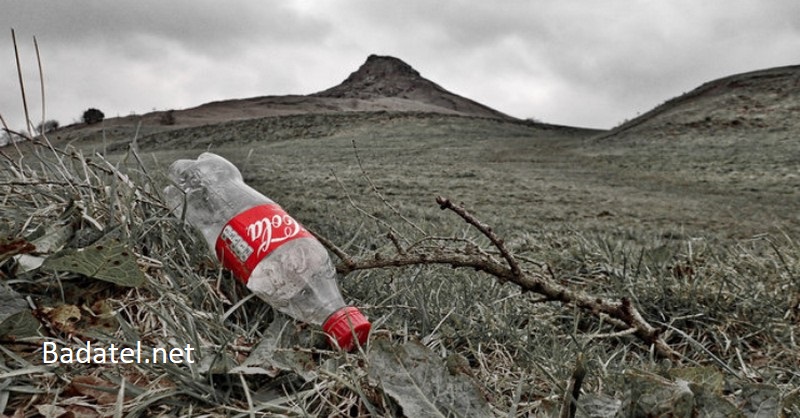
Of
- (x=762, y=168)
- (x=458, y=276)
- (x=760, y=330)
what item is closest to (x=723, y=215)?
(x=760, y=330)

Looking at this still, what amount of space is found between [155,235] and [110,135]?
15209 mm

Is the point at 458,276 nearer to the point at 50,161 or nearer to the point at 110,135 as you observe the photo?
the point at 50,161

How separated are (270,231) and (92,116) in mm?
23973

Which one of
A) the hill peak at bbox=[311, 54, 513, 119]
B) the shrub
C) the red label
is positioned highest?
the hill peak at bbox=[311, 54, 513, 119]

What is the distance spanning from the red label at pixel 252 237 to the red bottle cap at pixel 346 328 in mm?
246

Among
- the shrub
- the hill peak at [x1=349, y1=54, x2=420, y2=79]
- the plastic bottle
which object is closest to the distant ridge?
the plastic bottle

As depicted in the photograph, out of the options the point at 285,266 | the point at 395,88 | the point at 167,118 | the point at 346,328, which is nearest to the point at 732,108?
the point at 285,266

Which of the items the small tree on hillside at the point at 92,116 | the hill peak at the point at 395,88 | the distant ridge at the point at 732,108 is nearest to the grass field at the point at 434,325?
the distant ridge at the point at 732,108

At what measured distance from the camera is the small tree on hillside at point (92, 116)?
21.2 meters

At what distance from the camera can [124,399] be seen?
89 cm

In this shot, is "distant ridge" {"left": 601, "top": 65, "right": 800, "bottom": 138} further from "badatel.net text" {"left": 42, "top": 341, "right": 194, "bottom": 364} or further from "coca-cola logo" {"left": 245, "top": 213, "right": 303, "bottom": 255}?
"badatel.net text" {"left": 42, "top": 341, "right": 194, "bottom": 364}

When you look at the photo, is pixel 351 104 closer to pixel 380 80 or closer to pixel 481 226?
pixel 380 80

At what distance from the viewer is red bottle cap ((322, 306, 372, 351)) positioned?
1.11 metres

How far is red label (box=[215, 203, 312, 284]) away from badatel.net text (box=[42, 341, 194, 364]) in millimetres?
312
